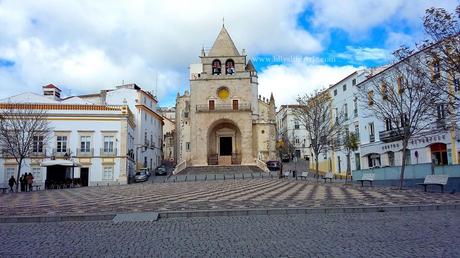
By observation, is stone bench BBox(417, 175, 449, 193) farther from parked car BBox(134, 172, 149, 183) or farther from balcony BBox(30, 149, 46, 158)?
balcony BBox(30, 149, 46, 158)

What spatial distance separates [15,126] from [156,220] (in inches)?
1132

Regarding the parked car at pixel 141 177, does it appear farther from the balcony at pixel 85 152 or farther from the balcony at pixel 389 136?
the balcony at pixel 389 136

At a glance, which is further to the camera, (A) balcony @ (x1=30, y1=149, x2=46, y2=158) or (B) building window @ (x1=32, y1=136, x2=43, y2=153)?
(A) balcony @ (x1=30, y1=149, x2=46, y2=158)

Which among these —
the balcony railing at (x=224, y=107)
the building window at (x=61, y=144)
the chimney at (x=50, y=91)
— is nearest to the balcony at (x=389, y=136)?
the balcony railing at (x=224, y=107)

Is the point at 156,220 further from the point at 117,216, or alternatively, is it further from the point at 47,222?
the point at 47,222

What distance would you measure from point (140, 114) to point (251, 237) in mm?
49451

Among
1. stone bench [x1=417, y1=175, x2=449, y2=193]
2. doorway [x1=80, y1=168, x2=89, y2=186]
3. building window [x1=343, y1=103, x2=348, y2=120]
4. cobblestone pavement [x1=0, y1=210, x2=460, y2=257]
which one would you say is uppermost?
building window [x1=343, y1=103, x2=348, y2=120]

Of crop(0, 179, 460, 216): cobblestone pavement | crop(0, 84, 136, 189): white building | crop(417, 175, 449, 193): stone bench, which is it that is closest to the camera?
crop(0, 179, 460, 216): cobblestone pavement

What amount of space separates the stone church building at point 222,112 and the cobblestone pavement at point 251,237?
138 feet

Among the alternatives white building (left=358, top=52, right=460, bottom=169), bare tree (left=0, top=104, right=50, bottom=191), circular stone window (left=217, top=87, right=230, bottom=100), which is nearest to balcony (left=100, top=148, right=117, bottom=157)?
bare tree (left=0, top=104, right=50, bottom=191)

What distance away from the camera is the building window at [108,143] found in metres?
41.2

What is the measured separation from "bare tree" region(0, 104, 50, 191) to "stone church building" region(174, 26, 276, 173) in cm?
1911

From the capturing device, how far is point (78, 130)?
40.8 m

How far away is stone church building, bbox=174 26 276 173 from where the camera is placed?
54094 millimetres
